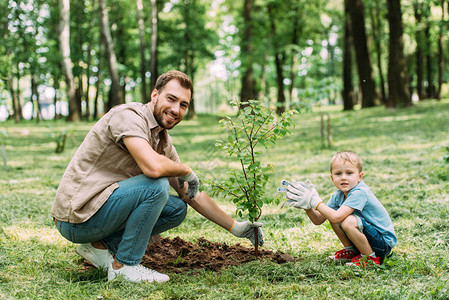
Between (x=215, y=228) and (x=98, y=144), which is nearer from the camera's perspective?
(x=98, y=144)

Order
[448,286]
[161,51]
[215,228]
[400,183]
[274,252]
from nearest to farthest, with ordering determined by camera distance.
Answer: [448,286] < [274,252] < [215,228] < [400,183] < [161,51]

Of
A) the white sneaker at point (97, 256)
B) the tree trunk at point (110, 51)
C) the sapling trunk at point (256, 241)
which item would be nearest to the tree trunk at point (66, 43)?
the tree trunk at point (110, 51)

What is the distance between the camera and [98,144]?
2953 millimetres

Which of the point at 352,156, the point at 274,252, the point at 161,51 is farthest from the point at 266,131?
the point at 161,51

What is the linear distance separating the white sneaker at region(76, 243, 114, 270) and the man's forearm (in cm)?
72

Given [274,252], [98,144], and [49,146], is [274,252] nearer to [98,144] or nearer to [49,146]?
[98,144]

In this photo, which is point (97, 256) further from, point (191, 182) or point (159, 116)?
point (159, 116)

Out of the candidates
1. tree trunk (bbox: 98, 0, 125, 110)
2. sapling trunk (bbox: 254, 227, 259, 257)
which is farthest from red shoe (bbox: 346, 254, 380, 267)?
tree trunk (bbox: 98, 0, 125, 110)

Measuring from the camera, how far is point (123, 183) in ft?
9.62

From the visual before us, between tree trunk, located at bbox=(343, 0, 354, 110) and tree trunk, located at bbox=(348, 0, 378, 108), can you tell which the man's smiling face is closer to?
tree trunk, located at bbox=(348, 0, 378, 108)

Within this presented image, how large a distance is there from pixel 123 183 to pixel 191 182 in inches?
20.9

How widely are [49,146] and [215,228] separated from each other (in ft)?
31.1

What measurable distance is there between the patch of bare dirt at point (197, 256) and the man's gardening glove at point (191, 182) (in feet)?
1.75

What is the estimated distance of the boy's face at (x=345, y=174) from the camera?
3.12 meters
